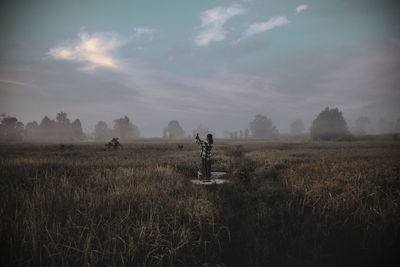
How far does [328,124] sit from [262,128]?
58851 millimetres

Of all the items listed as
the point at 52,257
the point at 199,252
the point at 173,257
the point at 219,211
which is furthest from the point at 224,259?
the point at 52,257

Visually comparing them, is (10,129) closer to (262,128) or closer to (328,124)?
(328,124)

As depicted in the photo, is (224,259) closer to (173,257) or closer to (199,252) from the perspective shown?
(199,252)

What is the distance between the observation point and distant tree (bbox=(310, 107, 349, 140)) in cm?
7316

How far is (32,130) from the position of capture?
340ft

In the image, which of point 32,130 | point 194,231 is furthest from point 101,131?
point 194,231

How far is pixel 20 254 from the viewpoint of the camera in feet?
8.81

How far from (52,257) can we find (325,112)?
103m

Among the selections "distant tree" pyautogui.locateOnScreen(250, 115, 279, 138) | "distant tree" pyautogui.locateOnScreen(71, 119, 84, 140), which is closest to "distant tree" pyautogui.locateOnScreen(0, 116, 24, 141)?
"distant tree" pyautogui.locateOnScreen(71, 119, 84, 140)

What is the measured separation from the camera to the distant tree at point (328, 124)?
7316 centimetres

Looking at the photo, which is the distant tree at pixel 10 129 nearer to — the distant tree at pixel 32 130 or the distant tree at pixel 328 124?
the distant tree at pixel 32 130

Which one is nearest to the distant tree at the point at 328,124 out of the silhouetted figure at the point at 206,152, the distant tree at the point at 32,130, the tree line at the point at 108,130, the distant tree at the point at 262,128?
the tree line at the point at 108,130

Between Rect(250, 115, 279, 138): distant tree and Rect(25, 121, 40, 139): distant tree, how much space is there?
5719 inches

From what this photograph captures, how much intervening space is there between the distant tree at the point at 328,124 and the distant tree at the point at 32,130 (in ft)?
480
